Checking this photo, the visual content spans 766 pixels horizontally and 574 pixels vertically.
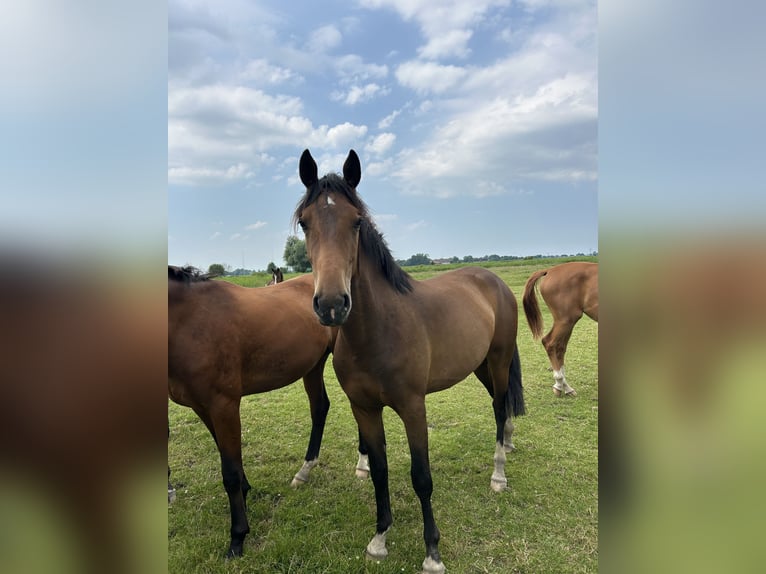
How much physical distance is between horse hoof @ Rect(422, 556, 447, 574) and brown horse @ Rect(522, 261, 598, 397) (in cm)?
409

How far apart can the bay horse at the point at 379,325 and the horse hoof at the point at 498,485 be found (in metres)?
1.06

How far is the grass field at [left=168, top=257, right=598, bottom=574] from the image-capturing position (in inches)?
101

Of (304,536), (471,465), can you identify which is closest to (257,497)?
(304,536)

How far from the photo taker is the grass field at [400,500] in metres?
2.57

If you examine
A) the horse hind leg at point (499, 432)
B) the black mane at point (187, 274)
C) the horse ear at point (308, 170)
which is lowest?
the horse hind leg at point (499, 432)

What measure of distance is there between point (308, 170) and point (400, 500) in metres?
2.76

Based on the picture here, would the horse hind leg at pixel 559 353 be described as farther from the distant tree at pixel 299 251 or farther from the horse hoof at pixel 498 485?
the distant tree at pixel 299 251

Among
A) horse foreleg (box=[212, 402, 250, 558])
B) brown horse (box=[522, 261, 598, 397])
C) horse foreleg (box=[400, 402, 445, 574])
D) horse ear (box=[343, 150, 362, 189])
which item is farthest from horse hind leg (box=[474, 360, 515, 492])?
horse ear (box=[343, 150, 362, 189])

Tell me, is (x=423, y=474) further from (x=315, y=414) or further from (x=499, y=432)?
(x=315, y=414)

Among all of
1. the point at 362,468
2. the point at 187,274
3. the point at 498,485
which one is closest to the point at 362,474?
the point at 362,468

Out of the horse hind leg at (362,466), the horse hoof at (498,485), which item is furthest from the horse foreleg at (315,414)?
the horse hoof at (498,485)

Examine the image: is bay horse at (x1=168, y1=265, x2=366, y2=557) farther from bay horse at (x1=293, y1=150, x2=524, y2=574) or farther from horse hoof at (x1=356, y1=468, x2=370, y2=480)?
bay horse at (x1=293, y1=150, x2=524, y2=574)

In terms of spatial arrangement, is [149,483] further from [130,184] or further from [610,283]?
[610,283]

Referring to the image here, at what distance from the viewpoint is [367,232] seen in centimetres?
242
